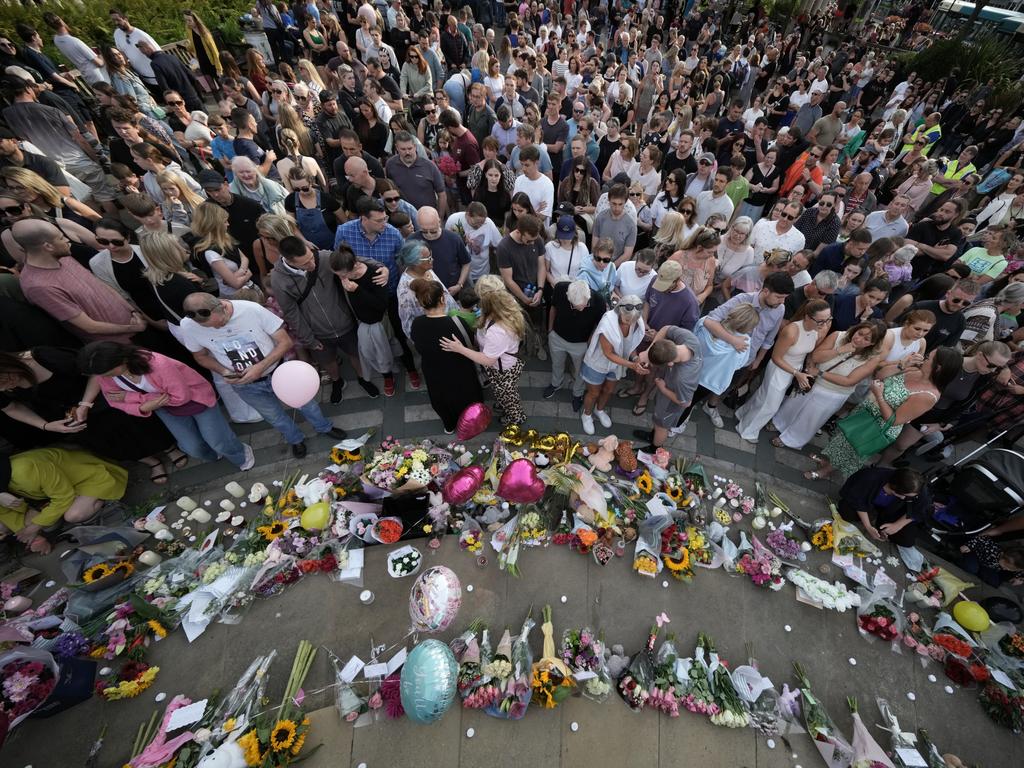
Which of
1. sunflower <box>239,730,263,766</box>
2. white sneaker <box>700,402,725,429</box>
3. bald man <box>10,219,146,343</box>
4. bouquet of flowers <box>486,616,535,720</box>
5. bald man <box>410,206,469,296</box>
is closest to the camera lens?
sunflower <box>239,730,263,766</box>

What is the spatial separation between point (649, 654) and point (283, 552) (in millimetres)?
3521

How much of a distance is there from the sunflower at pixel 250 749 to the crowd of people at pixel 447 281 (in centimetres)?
269

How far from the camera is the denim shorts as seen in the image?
4.93 m

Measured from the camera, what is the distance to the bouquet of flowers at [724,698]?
3.43m

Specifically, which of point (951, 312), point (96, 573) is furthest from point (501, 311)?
point (951, 312)

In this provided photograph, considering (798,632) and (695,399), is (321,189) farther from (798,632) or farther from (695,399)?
(798,632)

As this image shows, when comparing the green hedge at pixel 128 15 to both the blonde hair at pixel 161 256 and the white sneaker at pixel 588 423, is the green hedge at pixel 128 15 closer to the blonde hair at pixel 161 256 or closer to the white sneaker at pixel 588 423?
the blonde hair at pixel 161 256

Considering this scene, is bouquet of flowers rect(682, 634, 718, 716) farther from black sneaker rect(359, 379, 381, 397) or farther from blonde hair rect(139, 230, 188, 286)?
blonde hair rect(139, 230, 188, 286)

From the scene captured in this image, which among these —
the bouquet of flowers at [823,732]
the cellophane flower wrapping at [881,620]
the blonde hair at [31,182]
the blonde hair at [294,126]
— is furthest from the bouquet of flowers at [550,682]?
the blonde hair at [294,126]

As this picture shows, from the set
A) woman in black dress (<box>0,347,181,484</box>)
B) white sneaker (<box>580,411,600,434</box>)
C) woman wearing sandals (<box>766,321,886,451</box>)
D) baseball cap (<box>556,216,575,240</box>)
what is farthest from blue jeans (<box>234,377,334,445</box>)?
woman wearing sandals (<box>766,321,886,451</box>)

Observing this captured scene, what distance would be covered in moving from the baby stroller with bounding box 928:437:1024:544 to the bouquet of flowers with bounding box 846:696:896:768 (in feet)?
7.34

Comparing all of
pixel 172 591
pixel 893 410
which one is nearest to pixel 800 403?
pixel 893 410

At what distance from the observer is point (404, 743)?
3.38m

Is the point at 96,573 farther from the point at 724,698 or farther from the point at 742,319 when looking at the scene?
the point at 742,319
